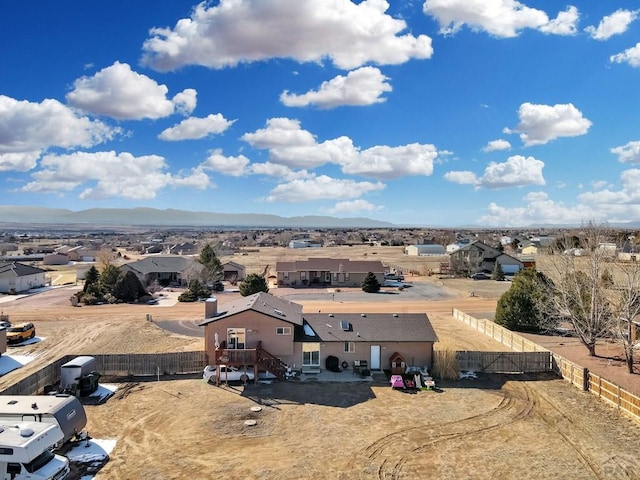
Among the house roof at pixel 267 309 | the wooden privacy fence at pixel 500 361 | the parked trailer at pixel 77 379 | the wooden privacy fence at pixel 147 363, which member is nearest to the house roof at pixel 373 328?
the house roof at pixel 267 309

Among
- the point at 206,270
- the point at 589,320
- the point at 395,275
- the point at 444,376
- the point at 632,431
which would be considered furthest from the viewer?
the point at 395,275

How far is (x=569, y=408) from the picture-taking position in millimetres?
25172

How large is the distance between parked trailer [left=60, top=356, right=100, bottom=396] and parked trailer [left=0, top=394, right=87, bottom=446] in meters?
6.11

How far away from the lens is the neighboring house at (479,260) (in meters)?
83.7

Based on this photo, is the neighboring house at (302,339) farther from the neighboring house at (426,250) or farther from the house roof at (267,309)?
the neighboring house at (426,250)

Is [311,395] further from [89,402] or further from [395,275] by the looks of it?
[395,275]

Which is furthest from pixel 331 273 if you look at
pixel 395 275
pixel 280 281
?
pixel 395 275

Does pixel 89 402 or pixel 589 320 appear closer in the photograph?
pixel 89 402

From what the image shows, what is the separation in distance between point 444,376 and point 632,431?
10508 millimetres

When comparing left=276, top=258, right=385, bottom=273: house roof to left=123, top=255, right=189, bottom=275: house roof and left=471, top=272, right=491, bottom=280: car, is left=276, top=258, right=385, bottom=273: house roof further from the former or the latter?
left=471, top=272, right=491, bottom=280: car

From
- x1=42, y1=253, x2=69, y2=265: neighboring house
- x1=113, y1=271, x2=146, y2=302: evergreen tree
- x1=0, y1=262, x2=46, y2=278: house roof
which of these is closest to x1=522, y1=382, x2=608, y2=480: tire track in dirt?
x1=113, y1=271, x2=146, y2=302: evergreen tree

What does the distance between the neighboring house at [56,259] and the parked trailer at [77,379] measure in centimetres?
8789

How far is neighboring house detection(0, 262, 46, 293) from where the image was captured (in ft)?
205

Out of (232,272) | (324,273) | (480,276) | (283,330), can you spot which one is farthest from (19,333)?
(480,276)
